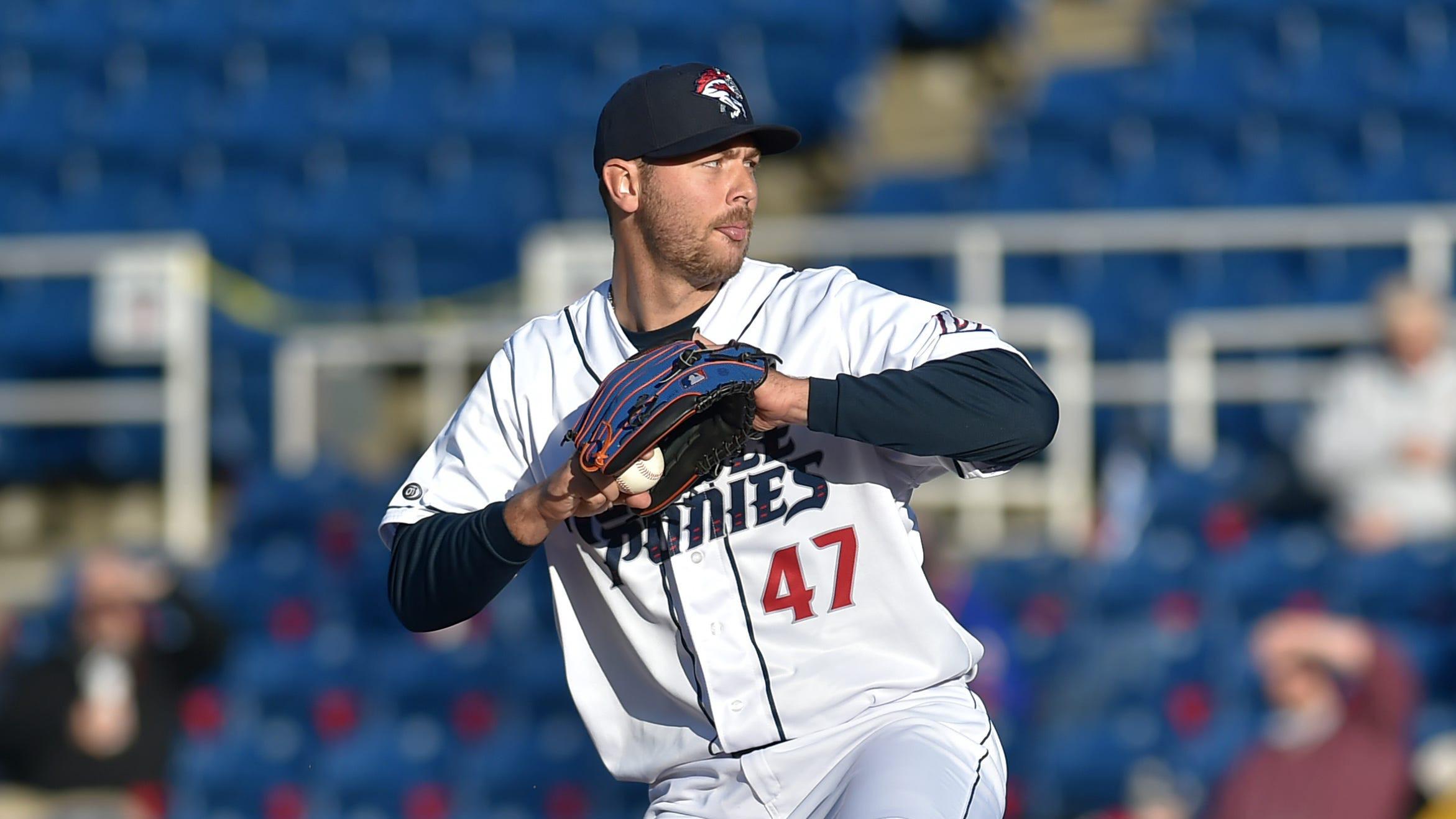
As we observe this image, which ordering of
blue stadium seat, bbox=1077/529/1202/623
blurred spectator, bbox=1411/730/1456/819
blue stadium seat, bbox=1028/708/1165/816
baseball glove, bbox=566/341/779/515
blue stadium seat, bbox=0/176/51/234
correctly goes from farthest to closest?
blue stadium seat, bbox=0/176/51/234 < blue stadium seat, bbox=1077/529/1202/623 < blue stadium seat, bbox=1028/708/1165/816 < blurred spectator, bbox=1411/730/1456/819 < baseball glove, bbox=566/341/779/515

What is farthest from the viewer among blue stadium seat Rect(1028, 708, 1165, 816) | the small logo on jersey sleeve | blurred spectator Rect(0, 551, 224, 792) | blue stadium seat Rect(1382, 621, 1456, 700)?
blurred spectator Rect(0, 551, 224, 792)

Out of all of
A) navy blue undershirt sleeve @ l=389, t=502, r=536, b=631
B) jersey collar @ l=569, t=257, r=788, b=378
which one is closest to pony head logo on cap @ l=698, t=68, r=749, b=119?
jersey collar @ l=569, t=257, r=788, b=378

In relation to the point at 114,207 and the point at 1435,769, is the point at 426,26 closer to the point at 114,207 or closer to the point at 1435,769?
the point at 114,207

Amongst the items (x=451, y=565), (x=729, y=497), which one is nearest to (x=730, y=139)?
(x=729, y=497)

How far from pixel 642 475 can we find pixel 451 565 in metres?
0.36

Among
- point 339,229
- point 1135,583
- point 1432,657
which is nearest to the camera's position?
point 1432,657

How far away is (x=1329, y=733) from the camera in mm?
5555

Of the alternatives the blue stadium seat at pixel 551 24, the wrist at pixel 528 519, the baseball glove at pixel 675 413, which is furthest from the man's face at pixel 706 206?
the blue stadium seat at pixel 551 24

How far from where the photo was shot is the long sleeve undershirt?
2.95m

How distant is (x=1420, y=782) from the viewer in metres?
5.59

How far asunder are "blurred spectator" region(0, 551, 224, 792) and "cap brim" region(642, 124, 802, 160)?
437 centimetres

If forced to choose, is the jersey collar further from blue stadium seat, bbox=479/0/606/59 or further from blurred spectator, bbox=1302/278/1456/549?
blue stadium seat, bbox=479/0/606/59

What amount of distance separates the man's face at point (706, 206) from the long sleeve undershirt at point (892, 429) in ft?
1.21

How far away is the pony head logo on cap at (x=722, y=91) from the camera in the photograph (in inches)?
127
